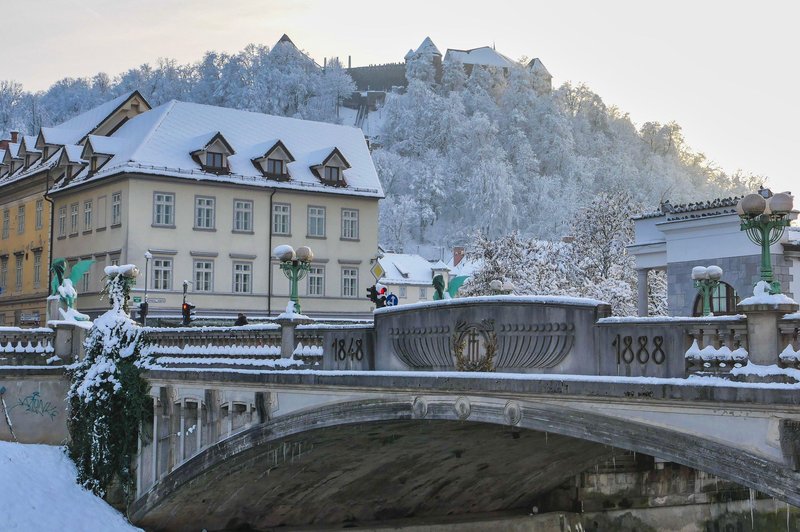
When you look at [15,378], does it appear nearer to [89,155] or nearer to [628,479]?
[628,479]

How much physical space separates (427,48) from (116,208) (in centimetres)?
11976

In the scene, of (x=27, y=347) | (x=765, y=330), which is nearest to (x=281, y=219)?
(x=27, y=347)

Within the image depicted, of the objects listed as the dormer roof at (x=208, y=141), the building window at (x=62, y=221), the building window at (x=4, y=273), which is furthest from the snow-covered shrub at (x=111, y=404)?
the building window at (x=4, y=273)

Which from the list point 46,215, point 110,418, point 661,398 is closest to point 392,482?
point 110,418

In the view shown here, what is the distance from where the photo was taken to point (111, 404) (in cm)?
2947

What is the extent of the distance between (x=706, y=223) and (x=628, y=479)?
790 cm

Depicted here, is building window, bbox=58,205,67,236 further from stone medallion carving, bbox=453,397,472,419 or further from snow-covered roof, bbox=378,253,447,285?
stone medallion carving, bbox=453,397,472,419

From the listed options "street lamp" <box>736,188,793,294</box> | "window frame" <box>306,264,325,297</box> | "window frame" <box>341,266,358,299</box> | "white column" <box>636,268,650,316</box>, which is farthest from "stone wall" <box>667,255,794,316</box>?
"window frame" <box>341,266,358,299</box>

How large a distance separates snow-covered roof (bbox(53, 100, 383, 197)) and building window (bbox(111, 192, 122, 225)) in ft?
3.25

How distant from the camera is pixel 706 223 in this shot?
108 ft

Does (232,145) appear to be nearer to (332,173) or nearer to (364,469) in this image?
(332,173)

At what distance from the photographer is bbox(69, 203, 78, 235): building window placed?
53.7 metres

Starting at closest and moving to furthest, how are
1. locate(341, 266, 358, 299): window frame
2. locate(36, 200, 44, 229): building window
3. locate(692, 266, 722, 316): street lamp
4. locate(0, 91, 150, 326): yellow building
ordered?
locate(692, 266, 722, 316): street lamp < locate(341, 266, 358, 299): window frame < locate(0, 91, 150, 326): yellow building < locate(36, 200, 44, 229): building window

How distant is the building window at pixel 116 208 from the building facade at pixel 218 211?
84 mm
